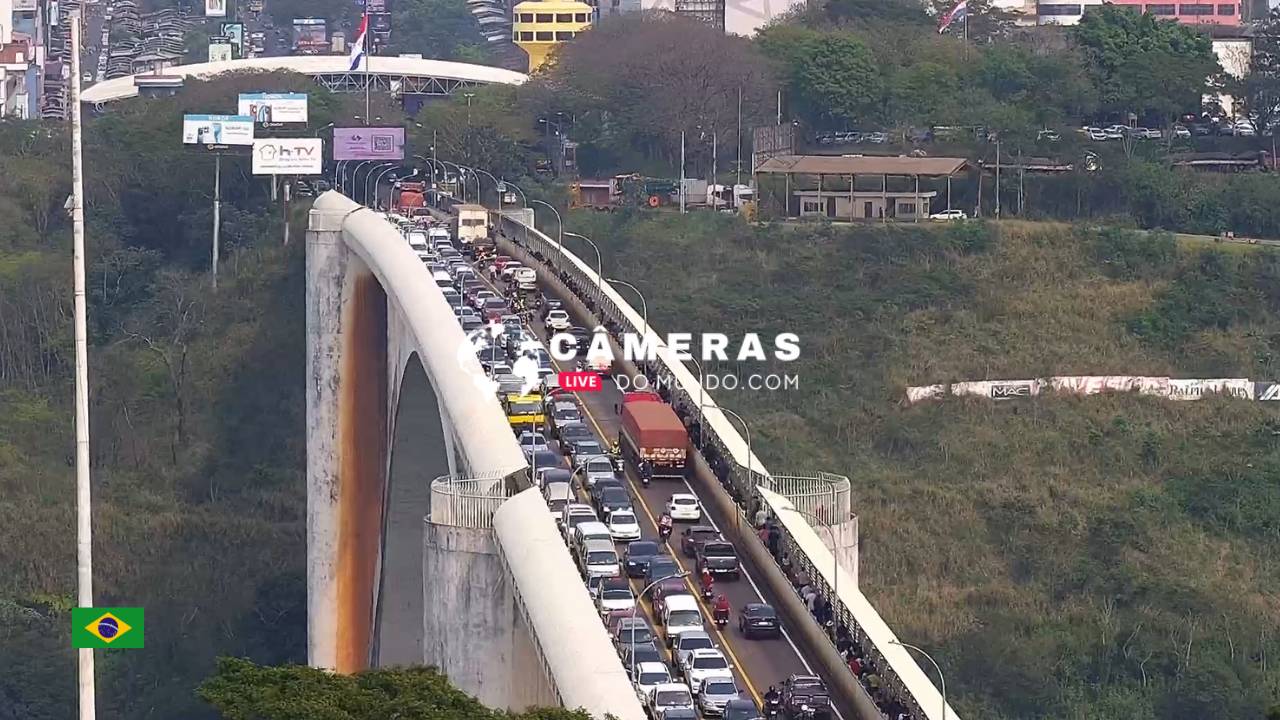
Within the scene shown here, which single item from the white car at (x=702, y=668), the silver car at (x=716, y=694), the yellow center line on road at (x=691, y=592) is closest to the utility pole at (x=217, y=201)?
the yellow center line on road at (x=691, y=592)

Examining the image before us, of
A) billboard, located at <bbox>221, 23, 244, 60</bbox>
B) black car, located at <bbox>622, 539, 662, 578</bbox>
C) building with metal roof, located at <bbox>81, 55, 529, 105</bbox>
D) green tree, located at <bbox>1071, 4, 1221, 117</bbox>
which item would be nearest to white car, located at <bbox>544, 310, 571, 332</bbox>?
black car, located at <bbox>622, 539, 662, 578</bbox>

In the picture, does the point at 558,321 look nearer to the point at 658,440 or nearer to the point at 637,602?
the point at 658,440

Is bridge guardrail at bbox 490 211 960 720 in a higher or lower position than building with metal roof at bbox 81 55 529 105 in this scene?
lower

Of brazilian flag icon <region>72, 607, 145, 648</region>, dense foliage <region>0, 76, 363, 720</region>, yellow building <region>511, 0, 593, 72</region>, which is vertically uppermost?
yellow building <region>511, 0, 593, 72</region>

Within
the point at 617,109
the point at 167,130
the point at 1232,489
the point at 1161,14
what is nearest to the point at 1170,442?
the point at 1232,489

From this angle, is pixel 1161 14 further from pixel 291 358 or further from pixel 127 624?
pixel 127 624

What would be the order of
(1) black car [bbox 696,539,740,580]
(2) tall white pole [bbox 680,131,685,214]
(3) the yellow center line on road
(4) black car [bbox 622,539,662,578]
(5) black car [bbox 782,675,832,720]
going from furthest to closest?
(2) tall white pole [bbox 680,131,685,214] < (1) black car [bbox 696,539,740,580] < (4) black car [bbox 622,539,662,578] < (3) the yellow center line on road < (5) black car [bbox 782,675,832,720]

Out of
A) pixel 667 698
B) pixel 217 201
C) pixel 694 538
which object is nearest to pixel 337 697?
pixel 667 698

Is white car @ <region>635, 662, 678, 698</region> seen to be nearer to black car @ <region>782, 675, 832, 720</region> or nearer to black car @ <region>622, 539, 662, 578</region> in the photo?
black car @ <region>782, 675, 832, 720</region>
